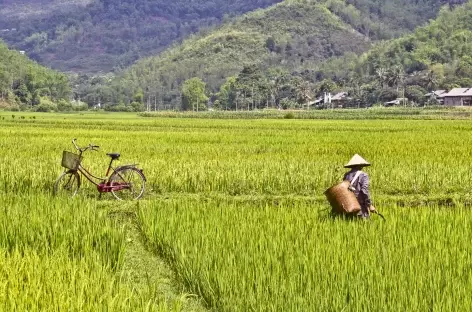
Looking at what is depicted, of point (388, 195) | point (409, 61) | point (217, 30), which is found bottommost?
point (388, 195)

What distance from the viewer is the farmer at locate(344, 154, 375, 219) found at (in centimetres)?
703

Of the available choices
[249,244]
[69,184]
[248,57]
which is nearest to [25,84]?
[248,57]

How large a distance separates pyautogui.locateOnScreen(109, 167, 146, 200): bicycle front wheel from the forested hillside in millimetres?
83209

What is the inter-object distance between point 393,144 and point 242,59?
154m

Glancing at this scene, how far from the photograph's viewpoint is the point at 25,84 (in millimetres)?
108250

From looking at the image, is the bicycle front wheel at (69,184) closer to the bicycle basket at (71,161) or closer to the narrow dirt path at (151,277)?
the bicycle basket at (71,161)

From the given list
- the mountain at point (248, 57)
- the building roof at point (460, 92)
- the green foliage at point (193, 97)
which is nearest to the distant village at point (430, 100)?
the building roof at point (460, 92)

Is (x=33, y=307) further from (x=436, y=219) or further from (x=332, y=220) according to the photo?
(x=436, y=219)

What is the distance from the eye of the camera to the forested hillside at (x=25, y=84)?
99188 millimetres

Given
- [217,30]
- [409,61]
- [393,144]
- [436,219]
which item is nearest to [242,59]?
[217,30]

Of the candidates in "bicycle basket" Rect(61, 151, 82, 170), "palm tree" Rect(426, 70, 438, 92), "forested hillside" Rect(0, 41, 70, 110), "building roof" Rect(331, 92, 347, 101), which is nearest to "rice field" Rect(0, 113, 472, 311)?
"bicycle basket" Rect(61, 151, 82, 170)

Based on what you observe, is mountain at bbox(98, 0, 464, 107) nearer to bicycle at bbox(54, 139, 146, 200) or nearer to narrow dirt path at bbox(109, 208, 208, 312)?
bicycle at bbox(54, 139, 146, 200)

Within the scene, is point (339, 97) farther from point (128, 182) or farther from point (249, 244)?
point (249, 244)

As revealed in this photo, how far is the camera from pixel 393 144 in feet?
59.6
